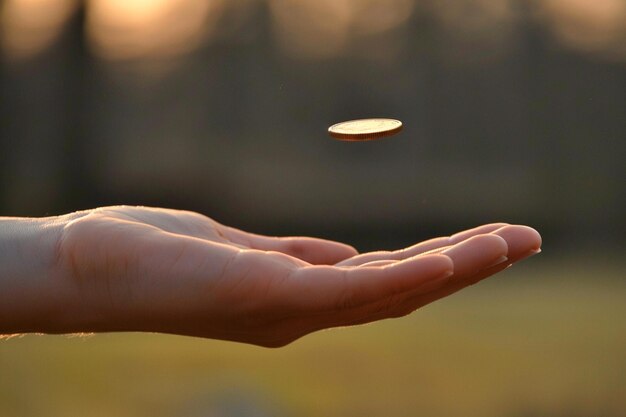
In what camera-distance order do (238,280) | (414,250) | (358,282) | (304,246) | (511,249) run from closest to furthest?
(358,282) → (238,280) → (511,249) → (414,250) → (304,246)

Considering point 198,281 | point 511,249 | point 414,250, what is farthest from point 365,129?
point 198,281

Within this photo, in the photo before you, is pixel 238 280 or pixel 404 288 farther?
pixel 238 280

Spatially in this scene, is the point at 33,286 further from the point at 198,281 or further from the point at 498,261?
the point at 498,261

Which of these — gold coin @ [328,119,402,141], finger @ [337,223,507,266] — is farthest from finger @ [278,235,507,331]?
gold coin @ [328,119,402,141]

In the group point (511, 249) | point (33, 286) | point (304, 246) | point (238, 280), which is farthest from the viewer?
point (304, 246)

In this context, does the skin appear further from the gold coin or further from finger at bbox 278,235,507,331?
the gold coin

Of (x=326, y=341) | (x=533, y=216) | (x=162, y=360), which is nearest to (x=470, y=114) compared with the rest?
(x=533, y=216)
